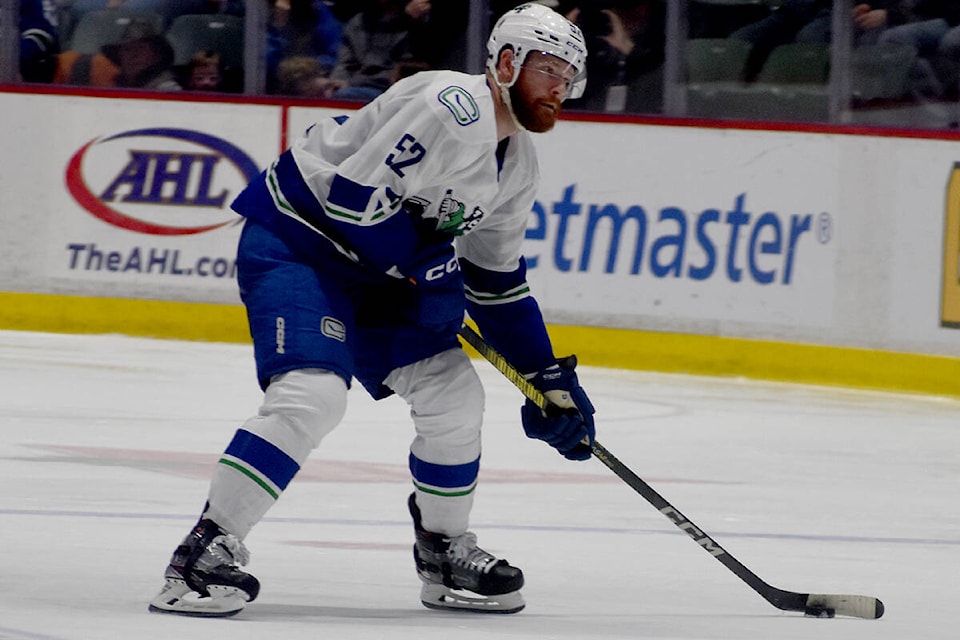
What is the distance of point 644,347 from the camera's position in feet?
26.1

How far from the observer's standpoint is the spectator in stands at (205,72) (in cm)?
868

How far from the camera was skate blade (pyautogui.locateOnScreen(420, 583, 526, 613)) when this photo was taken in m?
3.71

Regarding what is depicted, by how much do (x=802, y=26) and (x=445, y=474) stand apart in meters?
4.69

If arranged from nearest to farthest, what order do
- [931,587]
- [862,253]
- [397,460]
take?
[931,587], [397,460], [862,253]

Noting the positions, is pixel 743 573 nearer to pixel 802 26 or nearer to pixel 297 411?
pixel 297 411

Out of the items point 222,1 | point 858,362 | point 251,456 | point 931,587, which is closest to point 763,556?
point 931,587

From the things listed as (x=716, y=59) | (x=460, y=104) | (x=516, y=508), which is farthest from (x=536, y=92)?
(x=716, y=59)

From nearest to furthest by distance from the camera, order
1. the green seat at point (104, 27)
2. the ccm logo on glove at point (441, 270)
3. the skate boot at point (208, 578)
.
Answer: the skate boot at point (208, 578) < the ccm logo on glove at point (441, 270) < the green seat at point (104, 27)

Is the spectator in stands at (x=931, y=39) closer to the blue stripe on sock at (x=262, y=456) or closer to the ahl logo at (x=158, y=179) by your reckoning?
the ahl logo at (x=158, y=179)

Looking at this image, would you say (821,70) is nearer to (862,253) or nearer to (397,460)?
(862,253)

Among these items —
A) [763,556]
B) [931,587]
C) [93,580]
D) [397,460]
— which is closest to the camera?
[93,580]

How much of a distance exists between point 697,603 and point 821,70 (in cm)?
450

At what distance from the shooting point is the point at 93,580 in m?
3.72

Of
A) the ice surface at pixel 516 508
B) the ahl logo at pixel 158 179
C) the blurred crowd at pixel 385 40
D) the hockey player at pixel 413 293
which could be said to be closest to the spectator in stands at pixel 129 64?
the blurred crowd at pixel 385 40
